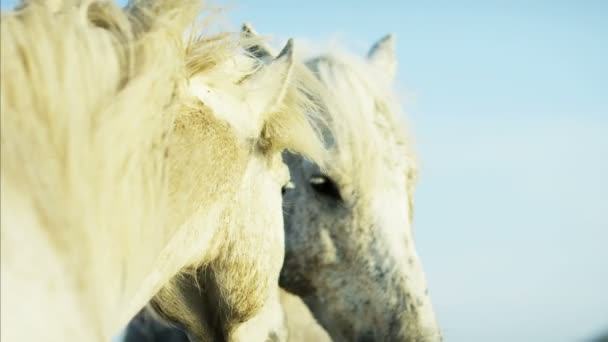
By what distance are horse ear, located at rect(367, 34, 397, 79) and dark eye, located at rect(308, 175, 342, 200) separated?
3.32 ft

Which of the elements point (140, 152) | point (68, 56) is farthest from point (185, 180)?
point (68, 56)

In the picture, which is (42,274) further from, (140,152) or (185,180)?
(185,180)

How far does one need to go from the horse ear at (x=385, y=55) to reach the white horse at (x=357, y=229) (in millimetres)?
778

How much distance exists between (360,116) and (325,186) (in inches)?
13.1

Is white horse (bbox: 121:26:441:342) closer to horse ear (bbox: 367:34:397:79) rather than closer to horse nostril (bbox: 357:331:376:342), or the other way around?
horse nostril (bbox: 357:331:376:342)

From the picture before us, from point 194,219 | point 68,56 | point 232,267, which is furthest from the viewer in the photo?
point 232,267

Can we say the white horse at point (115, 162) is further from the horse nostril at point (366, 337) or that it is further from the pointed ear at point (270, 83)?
the horse nostril at point (366, 337)

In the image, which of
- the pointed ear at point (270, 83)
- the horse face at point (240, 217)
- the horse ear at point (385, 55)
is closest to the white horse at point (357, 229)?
the horse ear at point (385, 55)

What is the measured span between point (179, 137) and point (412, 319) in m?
1.97

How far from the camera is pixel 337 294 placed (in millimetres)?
3598

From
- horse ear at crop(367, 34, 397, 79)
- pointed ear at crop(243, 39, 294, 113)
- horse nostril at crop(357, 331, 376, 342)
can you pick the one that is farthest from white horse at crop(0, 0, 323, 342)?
horse ear at crop(367, 34, 397, 79)

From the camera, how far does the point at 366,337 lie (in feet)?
11.7

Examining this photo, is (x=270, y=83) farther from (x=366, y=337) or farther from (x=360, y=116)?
(x=366, y=337)

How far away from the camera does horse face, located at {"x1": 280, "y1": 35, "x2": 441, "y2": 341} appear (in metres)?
3.45
